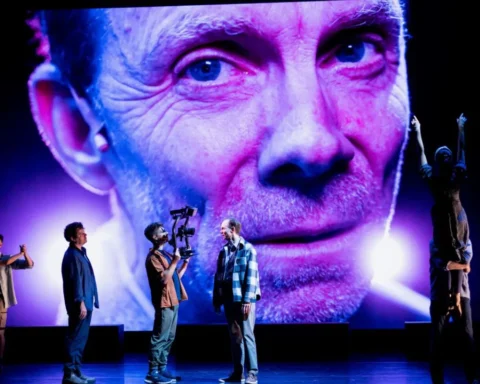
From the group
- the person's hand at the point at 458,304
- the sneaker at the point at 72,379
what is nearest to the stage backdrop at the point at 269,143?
the sneaker at the point at 72,379

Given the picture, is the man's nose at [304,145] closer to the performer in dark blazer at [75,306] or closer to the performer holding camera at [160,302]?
the performer holding camera at [160,302]

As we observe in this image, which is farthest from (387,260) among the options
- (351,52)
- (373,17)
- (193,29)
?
(193,29)

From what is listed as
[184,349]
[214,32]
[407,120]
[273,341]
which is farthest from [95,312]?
[407,120]

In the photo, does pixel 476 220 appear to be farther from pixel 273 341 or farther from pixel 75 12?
pixel 75 12

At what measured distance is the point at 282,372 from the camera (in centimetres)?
583

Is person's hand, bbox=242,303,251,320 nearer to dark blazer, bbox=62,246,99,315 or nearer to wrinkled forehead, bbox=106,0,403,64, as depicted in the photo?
dark blazer, bbox=62,246,99,315

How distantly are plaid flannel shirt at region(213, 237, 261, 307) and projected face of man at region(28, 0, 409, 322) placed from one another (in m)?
1.51

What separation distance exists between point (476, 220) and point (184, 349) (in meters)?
3.25

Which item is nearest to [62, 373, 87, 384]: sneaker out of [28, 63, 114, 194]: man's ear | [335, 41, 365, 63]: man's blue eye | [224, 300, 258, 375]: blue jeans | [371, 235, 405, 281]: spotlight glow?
[224, 300, 258, 375]: blue jeans

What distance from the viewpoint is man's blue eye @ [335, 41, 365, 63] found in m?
6.85

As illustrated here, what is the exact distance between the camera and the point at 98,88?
→ 7020mm

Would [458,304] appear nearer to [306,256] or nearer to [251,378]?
[251,378]

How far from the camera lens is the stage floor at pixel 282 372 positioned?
212 inches

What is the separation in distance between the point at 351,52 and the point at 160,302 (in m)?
3.30
